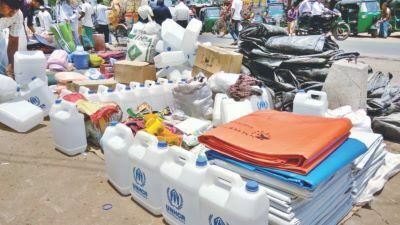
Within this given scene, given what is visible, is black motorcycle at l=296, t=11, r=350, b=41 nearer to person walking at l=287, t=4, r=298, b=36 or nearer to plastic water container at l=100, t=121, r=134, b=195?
person walking at l=287, t=4, r=298, b=36

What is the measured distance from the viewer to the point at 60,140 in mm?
3627

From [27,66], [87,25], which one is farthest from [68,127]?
[87,25]

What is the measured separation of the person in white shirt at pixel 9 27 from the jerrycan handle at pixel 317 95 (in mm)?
4435

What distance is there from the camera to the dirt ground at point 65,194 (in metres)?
2.59

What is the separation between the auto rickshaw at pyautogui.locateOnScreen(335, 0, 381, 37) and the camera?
45.0 ft

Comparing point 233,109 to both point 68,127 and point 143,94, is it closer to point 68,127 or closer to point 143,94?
point 143,94

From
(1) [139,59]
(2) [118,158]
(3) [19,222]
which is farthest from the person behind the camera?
(1) [139,59]

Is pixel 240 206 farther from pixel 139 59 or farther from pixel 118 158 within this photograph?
pixel 139 59

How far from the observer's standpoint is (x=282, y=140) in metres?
2.40

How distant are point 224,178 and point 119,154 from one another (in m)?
1.05

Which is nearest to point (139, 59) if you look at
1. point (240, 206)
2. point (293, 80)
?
point (293, 80)

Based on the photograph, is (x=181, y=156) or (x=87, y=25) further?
(x=87, y=25)

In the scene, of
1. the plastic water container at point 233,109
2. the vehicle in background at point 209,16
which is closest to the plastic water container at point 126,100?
the plastic water container at point 233,109

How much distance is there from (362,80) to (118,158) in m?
2.60
